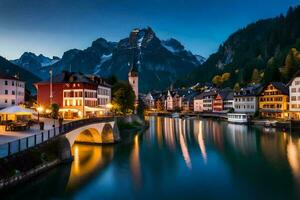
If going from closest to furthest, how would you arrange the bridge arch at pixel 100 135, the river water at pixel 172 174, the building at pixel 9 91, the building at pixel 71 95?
the river water at pixel 172 174 → the bridge arch at pixel 100 135 → the building at pixel 9 91 → the building at pixel 71 95

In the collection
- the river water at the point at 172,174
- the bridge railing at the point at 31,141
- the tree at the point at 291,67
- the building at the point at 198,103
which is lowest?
the river water at the point at 172,174

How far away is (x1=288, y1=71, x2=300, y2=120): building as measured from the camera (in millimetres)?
90750

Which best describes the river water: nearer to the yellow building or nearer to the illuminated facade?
the illuminated facade

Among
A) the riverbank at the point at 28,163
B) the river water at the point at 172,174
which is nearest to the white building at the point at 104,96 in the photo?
the river water at the point at 172,174

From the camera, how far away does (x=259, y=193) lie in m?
28.6

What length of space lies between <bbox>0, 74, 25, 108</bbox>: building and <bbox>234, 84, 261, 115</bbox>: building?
3093 inches

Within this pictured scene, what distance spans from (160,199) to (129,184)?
17.4 ft

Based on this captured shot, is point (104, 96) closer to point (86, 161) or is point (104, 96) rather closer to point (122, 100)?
point (122, 100)

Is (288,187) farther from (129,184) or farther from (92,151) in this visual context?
(92,151)

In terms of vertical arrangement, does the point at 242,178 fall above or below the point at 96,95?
below

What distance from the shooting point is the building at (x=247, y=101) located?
11281 cm

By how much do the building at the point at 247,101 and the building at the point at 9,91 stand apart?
3093 inches

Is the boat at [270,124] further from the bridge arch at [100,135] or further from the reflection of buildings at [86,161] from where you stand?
the reflection of buildings at [86,161]

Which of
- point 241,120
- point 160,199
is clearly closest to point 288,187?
point 160,199
